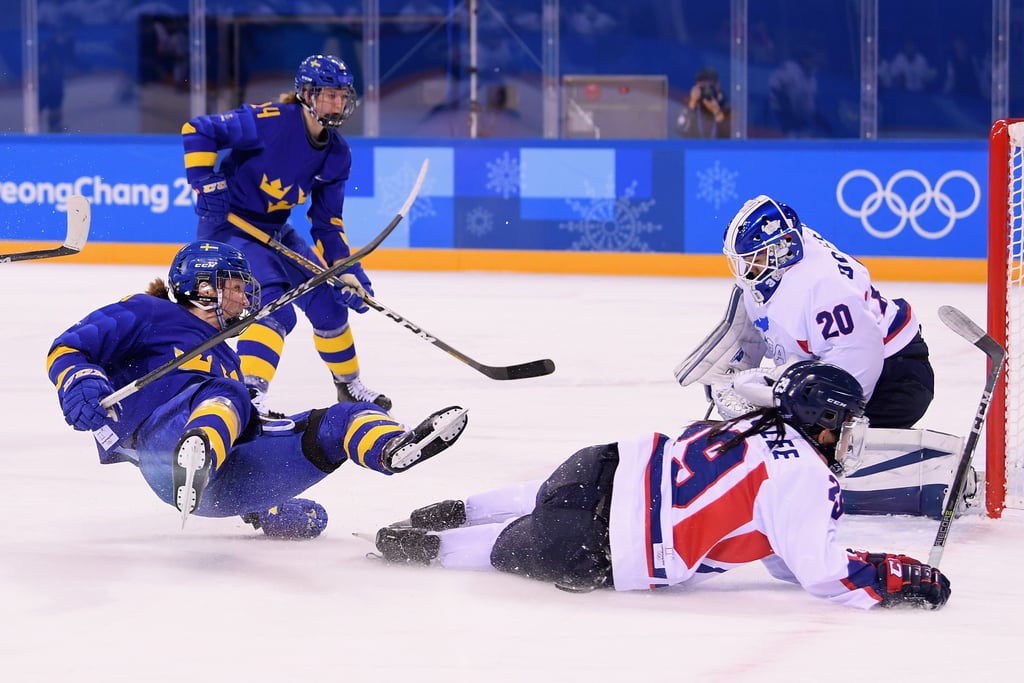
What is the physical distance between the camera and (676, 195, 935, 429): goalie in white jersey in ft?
10.4

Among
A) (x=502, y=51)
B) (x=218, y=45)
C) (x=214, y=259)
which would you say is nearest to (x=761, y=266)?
(x=214, y=259)

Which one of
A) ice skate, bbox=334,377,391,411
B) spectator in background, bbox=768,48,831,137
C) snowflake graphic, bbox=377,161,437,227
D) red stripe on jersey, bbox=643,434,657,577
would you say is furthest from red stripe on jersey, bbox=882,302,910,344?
spectator in background, bbox=768,48,831,137

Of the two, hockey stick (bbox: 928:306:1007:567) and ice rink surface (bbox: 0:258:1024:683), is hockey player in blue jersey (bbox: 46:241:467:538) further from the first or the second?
hockey stick (bbox: 928:306:1007:567)

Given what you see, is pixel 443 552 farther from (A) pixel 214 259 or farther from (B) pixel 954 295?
(B) pixel 954 295

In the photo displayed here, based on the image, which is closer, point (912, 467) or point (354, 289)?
point (912, 467)

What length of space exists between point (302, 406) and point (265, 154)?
816 mm

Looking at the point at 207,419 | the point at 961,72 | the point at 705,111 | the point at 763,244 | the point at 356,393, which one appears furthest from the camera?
the point at 961,72

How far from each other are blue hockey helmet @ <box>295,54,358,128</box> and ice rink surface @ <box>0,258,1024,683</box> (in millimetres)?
939

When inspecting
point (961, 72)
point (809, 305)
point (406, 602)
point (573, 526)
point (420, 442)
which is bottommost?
point (406, 602)

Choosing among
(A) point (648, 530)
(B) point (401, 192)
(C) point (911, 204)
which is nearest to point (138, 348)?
(A) point (648, 530)

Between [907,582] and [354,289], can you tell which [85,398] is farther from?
[354,289]

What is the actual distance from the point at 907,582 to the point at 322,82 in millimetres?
2660

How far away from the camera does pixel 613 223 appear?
28.7 feet

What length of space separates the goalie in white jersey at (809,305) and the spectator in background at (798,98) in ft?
21.7
